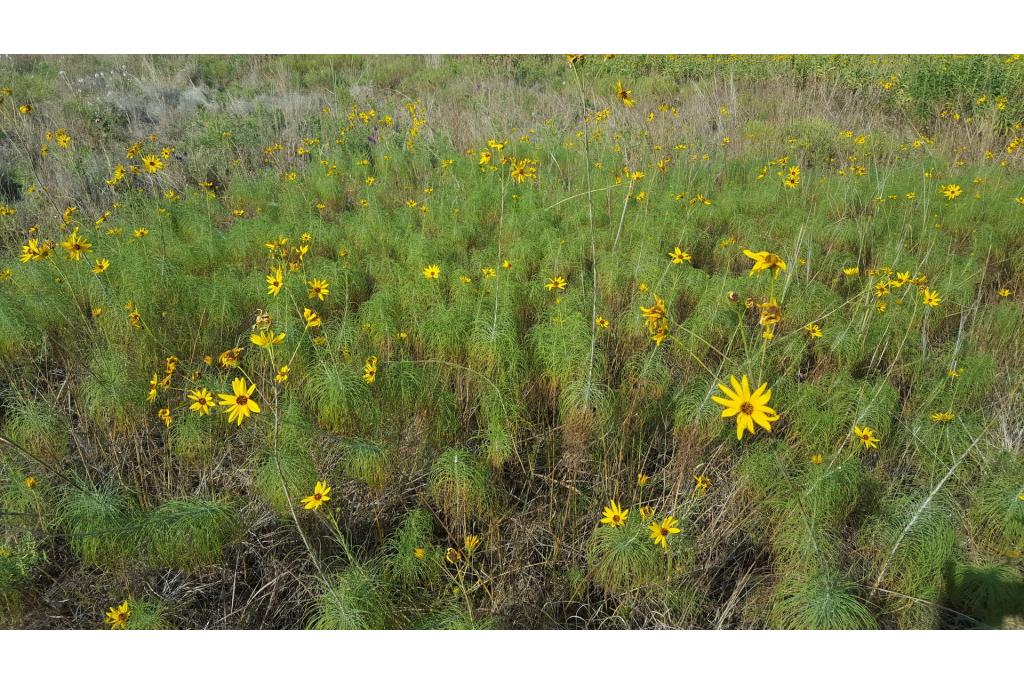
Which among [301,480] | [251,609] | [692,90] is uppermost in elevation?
[692,90]

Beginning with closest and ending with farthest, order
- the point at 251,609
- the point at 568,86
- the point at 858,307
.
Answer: the point at 251,609, the point at 858,307, the point at 568,86

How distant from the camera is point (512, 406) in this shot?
1912 millimetres

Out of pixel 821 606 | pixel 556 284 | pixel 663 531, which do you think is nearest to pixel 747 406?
pixel 663 531

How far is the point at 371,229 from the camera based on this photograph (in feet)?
10.8

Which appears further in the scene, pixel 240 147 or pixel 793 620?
pixel 240 147

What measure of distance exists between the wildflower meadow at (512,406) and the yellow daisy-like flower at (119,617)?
0.01 metres

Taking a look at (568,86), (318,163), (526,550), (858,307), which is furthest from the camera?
(568,86)

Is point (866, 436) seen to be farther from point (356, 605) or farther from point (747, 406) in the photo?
point (356, 605)

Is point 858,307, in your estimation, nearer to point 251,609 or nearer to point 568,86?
point 251,609

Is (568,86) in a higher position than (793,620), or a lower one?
higher

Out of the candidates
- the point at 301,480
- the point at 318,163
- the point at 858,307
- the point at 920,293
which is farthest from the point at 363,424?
the point at 318,163

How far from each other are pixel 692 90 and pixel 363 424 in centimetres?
569

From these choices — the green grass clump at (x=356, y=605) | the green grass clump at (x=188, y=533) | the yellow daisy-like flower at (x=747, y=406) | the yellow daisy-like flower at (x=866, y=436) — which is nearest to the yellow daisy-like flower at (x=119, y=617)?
the green grass clump at (x=188, y=533)

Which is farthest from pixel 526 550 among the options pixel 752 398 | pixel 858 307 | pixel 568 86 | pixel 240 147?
pixel 568 86
